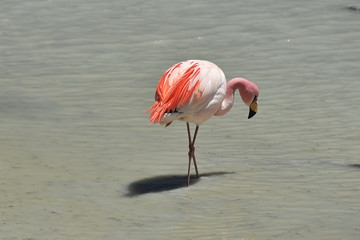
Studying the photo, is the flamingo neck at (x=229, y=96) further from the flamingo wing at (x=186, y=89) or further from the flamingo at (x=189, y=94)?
the flamingo wing at (x=186, y=89)

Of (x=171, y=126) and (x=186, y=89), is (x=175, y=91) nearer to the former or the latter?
(x=186, y=89)

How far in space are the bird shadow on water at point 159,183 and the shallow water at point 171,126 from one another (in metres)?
0.02

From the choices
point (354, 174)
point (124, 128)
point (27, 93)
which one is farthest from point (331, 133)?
point (27, 93)

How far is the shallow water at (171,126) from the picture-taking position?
255 inches

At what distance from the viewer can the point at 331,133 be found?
27.8 feet

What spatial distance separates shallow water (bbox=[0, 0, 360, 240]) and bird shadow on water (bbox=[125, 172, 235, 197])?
0.05ft

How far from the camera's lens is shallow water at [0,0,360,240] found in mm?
6484

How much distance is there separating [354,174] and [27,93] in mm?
3938

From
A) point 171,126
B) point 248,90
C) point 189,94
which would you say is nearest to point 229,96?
point 248,90

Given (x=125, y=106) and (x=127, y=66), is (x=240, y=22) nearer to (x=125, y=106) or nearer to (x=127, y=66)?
(x=127, y=66)

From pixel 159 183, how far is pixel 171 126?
5.51ft

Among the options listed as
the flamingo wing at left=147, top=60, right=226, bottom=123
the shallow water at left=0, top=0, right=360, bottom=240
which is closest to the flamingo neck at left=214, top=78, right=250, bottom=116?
the flamingo wing at left=147, top=60, right=226, bottom=123

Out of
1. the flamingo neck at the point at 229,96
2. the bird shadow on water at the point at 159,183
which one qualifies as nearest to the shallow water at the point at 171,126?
the bird shadow on water at the point at 159,183

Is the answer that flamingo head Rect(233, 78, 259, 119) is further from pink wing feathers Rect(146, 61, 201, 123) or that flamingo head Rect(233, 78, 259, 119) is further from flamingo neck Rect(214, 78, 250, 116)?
pink wing feathers Rect(146, 61, 201, 123)
